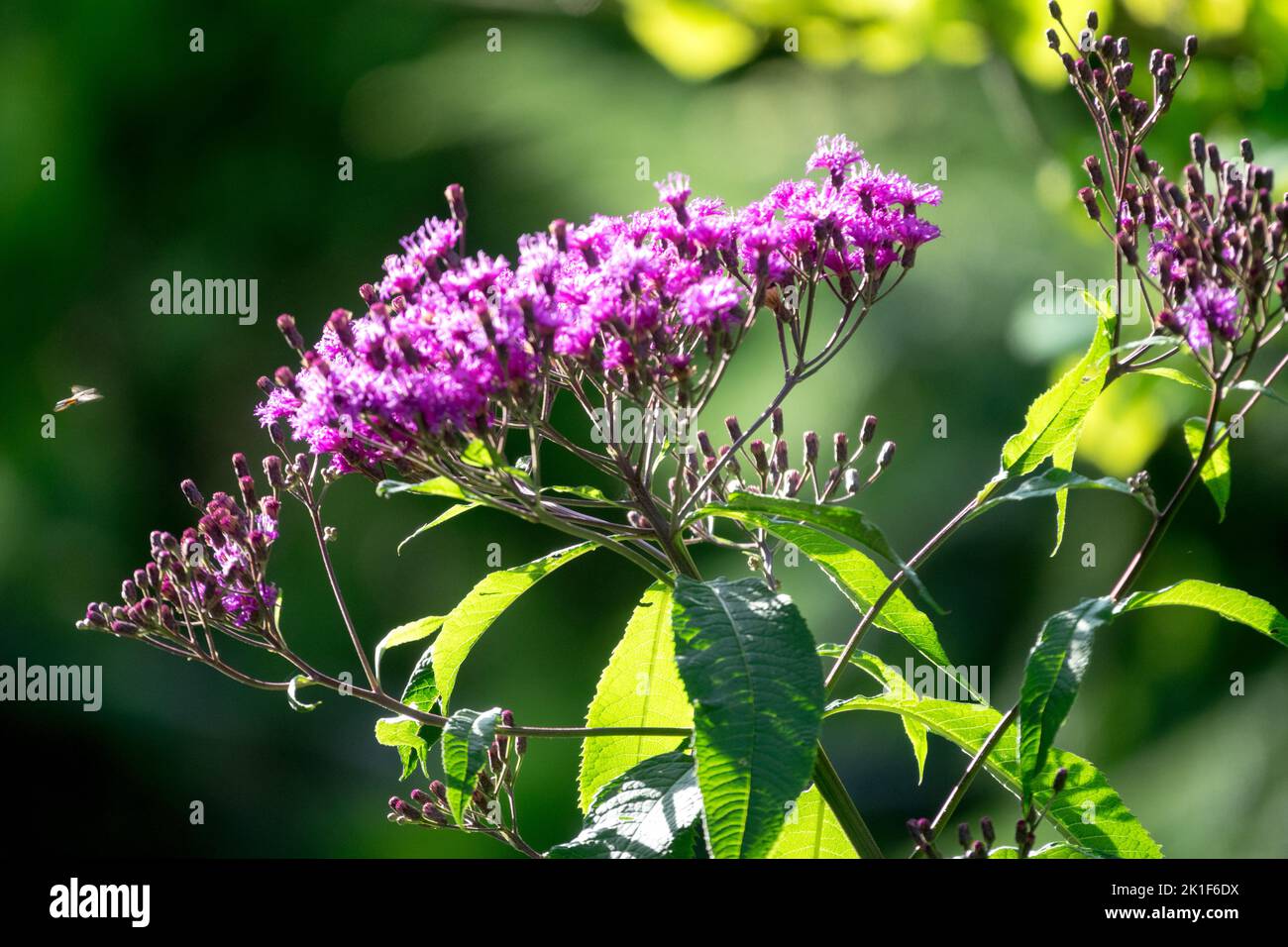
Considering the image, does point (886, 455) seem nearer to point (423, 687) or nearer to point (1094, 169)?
point (1094, 169)

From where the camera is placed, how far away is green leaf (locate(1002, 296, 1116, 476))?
125 cm

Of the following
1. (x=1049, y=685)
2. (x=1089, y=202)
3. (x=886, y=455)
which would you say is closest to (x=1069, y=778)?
(x=1049, y=685)

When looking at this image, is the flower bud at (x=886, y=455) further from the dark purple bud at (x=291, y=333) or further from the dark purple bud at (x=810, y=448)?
the dark purple bud at (x=291, y=333)

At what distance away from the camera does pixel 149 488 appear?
20.2ft

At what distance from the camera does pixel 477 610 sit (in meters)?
1.30

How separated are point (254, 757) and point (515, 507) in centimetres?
515

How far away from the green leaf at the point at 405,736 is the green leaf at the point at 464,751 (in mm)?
127

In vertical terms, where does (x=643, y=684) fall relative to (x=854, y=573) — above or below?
below

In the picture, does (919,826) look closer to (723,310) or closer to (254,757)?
(723,310)

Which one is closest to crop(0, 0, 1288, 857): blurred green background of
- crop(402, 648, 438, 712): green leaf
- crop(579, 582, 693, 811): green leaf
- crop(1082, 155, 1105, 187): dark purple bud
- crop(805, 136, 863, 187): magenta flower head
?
crop(1082, 155, 1105, 187): dark purple bud

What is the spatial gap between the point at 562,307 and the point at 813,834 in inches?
22.5

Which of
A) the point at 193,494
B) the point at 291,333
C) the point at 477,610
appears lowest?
the point at 477,610

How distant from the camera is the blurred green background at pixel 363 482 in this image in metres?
4.03

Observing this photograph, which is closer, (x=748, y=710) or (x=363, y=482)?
(x=748, y=710)
